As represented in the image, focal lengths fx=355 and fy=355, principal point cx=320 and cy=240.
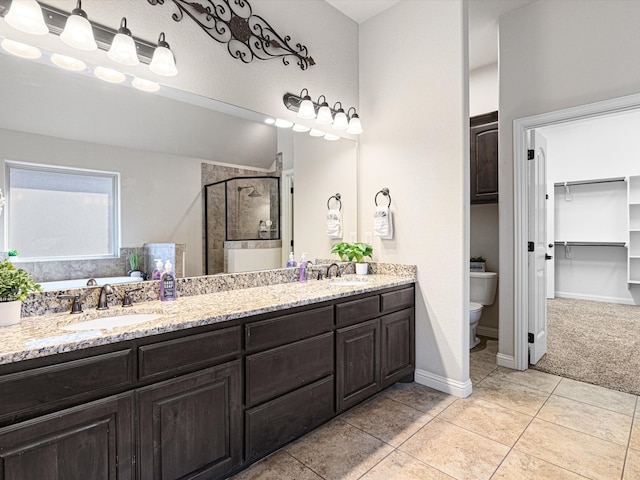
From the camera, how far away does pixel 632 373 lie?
287 cm

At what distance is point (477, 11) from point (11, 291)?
370 centimetres

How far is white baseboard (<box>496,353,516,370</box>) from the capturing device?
302 centimetres

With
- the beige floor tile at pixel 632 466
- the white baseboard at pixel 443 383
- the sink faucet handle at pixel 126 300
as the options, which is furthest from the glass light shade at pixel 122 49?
the beige floor tile at pixel 632 466

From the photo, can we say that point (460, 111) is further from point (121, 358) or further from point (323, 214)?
point (121, 358)

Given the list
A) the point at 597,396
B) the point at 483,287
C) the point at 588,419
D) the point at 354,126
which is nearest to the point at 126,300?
the point at 354,126

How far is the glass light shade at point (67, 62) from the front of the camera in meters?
1.62

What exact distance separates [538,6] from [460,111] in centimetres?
130

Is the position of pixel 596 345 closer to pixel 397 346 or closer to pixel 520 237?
pixel 520 237

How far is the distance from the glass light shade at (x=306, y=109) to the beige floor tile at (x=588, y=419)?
2.54 meters

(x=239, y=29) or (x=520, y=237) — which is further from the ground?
(x=239, y=29)

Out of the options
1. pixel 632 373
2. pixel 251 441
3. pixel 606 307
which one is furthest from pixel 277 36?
pixel 606 307

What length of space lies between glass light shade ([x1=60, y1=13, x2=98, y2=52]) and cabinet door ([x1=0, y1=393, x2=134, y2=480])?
152 cm

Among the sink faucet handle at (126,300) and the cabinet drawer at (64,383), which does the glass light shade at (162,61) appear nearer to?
the sink faucet handle at (126,300)

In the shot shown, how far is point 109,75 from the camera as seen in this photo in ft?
5.79
